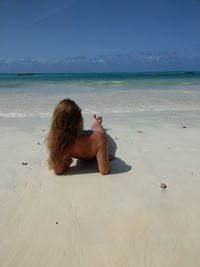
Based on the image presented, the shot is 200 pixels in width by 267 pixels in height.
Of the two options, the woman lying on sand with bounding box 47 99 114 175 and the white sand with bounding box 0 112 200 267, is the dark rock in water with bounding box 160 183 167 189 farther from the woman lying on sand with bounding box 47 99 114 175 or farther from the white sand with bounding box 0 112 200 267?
the woman lying on sand with bounding box 47 99 114 175

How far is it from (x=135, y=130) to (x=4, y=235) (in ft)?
10.4

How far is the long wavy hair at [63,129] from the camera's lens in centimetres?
224

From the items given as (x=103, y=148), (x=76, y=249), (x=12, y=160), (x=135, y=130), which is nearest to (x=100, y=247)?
(x=76, y=249)

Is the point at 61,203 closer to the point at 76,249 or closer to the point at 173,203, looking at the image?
the point at 76,249

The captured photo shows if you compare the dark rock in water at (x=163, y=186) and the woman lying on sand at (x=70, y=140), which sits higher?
the woman lying on sand at (x=70, y=140)

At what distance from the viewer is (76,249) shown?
1532 millimetres

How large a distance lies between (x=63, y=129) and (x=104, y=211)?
38.9 inches

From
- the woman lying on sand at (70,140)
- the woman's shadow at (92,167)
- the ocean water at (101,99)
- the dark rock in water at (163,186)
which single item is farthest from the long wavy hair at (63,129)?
the ocean water at (101,99)

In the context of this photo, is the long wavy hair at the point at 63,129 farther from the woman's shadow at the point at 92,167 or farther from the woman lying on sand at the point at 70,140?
the woman's shadow at the point at 92,167

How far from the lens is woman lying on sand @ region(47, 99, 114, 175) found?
226cm

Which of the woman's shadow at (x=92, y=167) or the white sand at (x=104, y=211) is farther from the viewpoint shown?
the woman's shadow at (x=92, y=167)

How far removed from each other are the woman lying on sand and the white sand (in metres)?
0.21

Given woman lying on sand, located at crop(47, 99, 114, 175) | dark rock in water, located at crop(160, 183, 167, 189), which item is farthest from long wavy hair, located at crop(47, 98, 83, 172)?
dark rock in water, located at crop(160, 183, 167, 189)

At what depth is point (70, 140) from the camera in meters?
2.35
